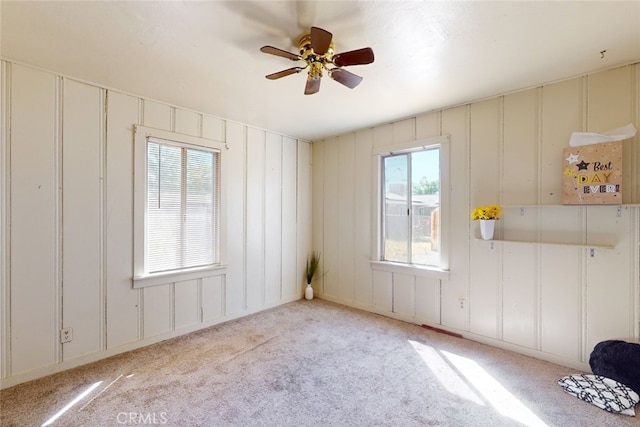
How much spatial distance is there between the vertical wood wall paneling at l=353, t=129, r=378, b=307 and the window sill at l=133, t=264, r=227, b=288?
5.91 feet

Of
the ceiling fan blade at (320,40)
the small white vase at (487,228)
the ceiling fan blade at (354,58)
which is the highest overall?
the ceiling fan blade at (320,40)

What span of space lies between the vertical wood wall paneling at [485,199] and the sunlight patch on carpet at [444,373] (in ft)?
2.06

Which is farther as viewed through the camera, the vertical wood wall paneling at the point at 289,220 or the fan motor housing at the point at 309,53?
the vertical wood wall paneling at the point at 289,220

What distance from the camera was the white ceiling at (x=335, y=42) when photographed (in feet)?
5.41

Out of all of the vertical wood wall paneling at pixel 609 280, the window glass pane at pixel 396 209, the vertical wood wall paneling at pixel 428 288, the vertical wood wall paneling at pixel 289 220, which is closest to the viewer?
the vertical wood wall paneling at pixel 609 280

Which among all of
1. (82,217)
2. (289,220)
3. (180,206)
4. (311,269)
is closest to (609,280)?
(311,269)

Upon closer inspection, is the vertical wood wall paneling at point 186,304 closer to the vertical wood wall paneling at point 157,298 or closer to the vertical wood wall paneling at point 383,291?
the vertical wood wall paneling at point 157,298

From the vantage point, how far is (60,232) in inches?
95.3

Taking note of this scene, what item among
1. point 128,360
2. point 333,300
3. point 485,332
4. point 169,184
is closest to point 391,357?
point 485,332

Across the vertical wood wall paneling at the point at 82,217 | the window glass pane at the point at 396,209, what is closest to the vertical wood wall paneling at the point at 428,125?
the window glass pane at the point at 396,209

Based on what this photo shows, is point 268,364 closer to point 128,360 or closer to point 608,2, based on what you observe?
point 128,360

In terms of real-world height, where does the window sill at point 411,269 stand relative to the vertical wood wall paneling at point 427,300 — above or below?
above

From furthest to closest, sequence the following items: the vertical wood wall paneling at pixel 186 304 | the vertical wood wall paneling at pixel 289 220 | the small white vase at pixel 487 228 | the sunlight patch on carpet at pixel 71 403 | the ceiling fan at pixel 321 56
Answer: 1. the vertical wood wall paneling at pixel 289 220
2. the vertical wood wall paneling at pixel 186 304
3. the small white vase at pixel 487 228
4. the sunlight patch on carpet at pixel 71 403
5. the ceiling fan at pixel 321 56

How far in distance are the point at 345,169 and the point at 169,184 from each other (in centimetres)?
229
